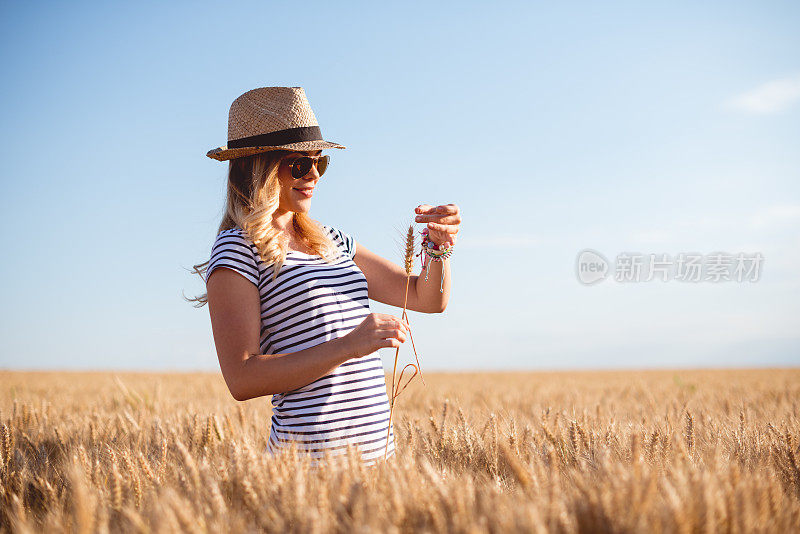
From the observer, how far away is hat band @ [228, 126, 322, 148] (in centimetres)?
251

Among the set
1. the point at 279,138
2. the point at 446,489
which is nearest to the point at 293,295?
the point at 279,138

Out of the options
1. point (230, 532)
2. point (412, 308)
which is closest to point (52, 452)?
point (412, 308)

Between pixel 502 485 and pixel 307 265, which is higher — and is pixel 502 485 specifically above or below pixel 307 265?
below

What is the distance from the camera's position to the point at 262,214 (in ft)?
7.74

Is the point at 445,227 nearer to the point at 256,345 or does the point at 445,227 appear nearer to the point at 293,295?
the point at 293,295

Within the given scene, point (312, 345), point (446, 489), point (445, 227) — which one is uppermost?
point (445, 227)

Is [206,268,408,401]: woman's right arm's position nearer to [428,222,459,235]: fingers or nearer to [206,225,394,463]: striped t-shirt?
[206,225,394,463]: striped t-shirt

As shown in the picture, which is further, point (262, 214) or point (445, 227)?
point (445, 227)

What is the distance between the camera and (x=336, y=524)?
1482 millimetres

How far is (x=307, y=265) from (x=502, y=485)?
1.10 meters

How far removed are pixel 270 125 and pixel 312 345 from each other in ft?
3.10

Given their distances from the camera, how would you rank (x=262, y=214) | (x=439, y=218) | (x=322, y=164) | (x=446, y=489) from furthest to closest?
(x=322, y=164) → (x=439, y=218) → (x=262, y=214) → (x=446, y=489)

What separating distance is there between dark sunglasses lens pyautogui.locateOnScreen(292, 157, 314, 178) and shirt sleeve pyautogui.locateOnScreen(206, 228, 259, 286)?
0.35 m

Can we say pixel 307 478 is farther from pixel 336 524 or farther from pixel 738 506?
pixel 738 506
